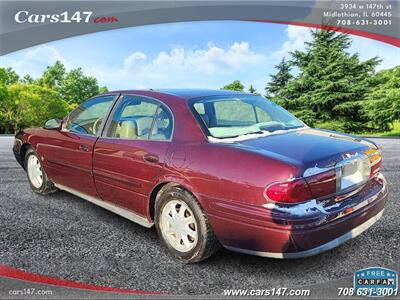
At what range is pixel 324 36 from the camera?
954 inches

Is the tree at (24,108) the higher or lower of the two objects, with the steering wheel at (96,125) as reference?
higher

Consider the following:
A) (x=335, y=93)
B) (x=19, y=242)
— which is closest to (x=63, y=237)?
(x=19, y=242)

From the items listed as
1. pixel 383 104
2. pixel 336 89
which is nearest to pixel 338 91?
pixel 336 89

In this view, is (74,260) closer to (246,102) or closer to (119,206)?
(119,206)

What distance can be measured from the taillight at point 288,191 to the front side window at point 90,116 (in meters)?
2.20

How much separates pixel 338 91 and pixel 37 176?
23.1 meters

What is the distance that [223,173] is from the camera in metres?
→ 2.77

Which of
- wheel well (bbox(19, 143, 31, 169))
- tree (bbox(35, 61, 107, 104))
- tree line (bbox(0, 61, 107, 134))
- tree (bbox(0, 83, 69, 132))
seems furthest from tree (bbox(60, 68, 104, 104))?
wheel well (bbox(19, 143, 31, 169))

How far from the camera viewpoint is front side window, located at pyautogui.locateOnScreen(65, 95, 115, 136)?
409 centimetres

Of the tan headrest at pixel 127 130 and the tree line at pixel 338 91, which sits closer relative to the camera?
the tan headrest at pixel 127 130

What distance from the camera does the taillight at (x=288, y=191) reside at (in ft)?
8.32

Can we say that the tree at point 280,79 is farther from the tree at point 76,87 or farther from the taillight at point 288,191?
the tree at point 76,87

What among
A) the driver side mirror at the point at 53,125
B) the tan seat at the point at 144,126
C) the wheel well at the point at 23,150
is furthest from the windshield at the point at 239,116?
the wheel well at the point at 23,150

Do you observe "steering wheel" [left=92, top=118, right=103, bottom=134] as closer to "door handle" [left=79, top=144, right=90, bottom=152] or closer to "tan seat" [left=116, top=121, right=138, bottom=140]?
"door handle" [left=79, top=144, right=90, bottom=152]
